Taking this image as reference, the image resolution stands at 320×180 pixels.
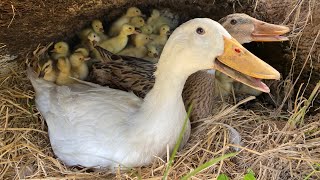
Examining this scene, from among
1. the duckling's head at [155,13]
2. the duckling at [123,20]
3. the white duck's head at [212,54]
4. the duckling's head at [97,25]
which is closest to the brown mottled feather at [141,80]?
the duckling's head at [97,25]

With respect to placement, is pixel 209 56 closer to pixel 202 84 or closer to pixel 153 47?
pixel 202 84

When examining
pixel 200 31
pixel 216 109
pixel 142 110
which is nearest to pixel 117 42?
pixel 216 109

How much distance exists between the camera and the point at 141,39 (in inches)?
116

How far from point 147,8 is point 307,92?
976 mm

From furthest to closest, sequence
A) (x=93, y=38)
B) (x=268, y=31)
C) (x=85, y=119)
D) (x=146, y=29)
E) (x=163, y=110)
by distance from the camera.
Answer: (x=146, y=29), (x=93, y=38), (x=268, y=31), (x=85, y=119), (x=163, y=110)

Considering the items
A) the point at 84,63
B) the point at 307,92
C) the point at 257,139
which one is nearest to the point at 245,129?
the point at 257,139

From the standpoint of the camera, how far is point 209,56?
6.79ft

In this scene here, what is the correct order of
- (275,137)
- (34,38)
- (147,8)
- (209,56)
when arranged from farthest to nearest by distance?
(147,8)
(34,38)
(275,137)
(209,56)

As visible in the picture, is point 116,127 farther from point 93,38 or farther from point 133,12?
point 133,12

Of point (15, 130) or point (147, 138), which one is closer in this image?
point (147, 138)

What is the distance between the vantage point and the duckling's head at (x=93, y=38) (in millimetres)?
2766

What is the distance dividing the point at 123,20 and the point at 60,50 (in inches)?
14.8

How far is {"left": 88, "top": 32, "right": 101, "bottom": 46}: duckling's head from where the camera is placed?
2.77 m

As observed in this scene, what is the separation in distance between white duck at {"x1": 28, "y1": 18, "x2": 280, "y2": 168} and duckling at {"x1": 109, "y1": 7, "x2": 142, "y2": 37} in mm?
511
